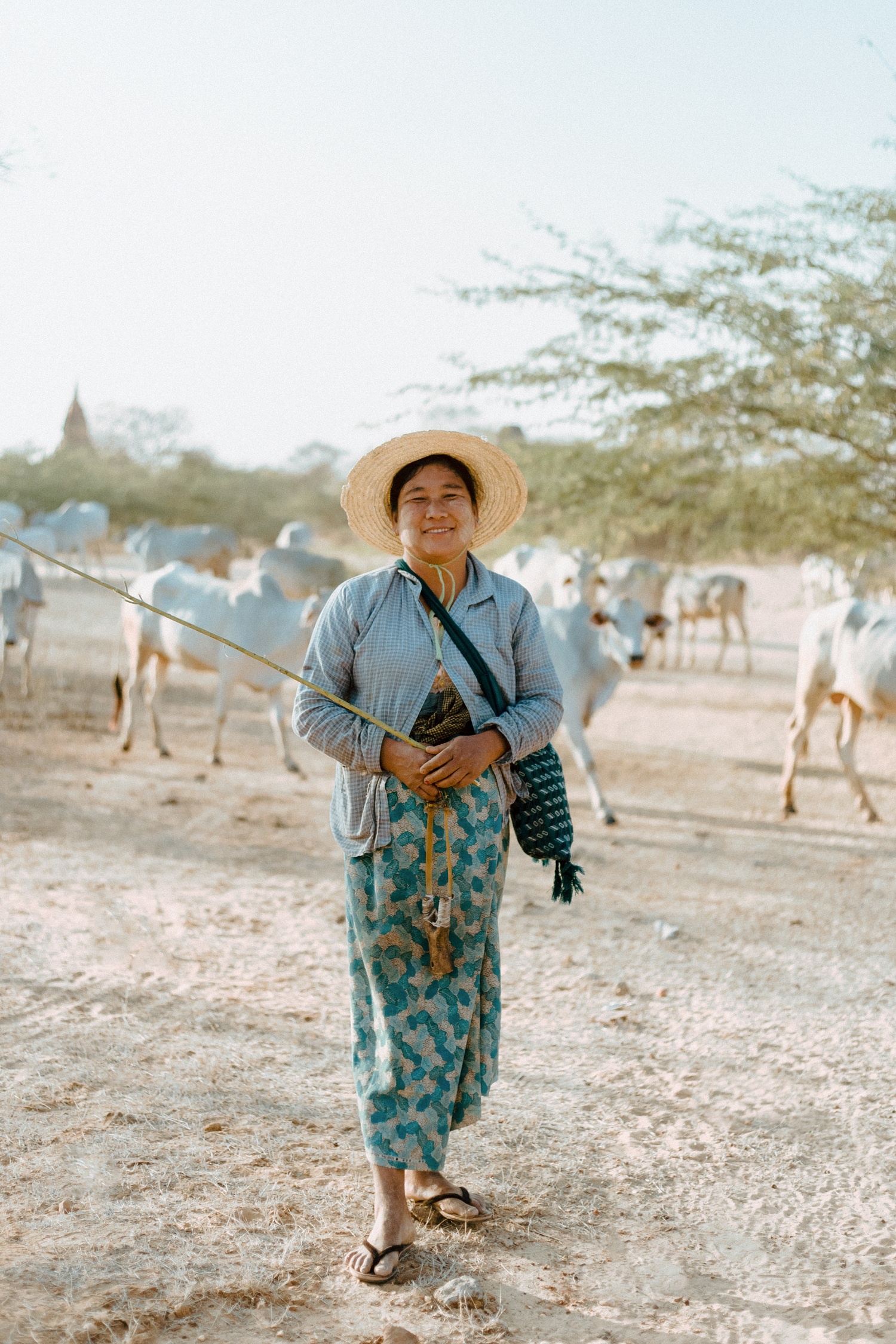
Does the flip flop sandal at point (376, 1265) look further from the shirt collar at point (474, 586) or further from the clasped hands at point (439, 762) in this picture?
the shirt collar at point (474, 586)

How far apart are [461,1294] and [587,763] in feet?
18.1

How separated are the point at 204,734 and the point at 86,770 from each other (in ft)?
6.43

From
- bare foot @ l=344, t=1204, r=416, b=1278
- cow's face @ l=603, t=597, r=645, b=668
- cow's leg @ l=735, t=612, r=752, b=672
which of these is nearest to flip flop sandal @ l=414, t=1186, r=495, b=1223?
bare foot @ l=344, t=1204, r=416, b=1278

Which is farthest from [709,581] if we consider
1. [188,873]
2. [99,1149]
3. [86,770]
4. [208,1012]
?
[99,1149]

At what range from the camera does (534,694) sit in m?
2.83

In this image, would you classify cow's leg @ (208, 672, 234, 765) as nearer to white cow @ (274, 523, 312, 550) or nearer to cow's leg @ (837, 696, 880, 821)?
cow's leg @ (837, 696, 880, 821)

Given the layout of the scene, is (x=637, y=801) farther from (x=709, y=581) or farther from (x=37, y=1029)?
(x=709, y=581)

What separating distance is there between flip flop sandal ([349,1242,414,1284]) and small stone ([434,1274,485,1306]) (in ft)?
0.39

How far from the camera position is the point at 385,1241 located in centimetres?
266

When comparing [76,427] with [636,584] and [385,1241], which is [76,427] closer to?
[636,584]

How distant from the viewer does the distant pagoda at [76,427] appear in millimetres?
38906

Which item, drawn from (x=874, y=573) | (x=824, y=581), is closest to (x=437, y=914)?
(x=874, y=573)

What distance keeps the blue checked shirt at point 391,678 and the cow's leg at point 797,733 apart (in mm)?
5625

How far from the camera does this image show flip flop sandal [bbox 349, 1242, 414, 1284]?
2609 mm
